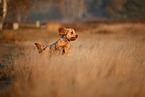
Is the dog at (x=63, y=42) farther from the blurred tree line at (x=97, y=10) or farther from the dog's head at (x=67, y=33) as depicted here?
the blurred tree line at (x=97, y=10)

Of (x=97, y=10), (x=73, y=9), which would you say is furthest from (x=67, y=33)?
(x=97, y=10)

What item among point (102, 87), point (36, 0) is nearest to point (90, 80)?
point (102, 87)

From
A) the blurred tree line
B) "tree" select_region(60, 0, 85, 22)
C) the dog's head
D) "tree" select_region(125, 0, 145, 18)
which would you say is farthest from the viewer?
"tree" select_region(60, 0, 85, 22)

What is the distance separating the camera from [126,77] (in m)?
2.13

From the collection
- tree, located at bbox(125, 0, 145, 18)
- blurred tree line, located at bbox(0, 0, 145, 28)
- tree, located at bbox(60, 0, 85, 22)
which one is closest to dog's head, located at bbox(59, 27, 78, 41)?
blurred tree line, located at bbox(0, 0, 145, 28)

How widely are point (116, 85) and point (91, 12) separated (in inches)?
2059

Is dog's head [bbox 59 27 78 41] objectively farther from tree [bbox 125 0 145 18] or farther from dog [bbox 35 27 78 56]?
tree [bbox 125 0 145 18]

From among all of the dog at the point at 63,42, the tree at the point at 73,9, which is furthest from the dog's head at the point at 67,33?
the tree at the point at 73,9

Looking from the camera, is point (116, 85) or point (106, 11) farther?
point (106, 11)

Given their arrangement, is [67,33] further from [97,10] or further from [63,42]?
[97,10]

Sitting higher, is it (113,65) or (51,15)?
(51,15)

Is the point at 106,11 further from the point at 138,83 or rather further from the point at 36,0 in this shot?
the point at 138,83

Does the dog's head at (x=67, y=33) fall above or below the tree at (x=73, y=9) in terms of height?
below

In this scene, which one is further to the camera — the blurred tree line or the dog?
the blurred tree line
